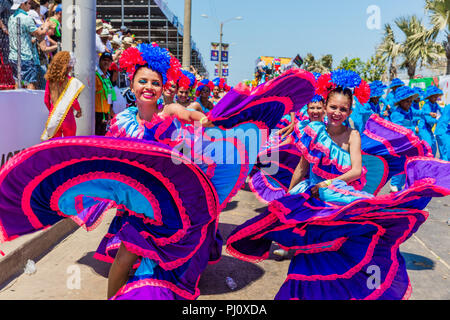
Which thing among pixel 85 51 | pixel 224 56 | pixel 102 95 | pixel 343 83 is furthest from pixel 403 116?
pixel 224 56

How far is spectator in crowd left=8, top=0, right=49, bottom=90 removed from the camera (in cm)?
650

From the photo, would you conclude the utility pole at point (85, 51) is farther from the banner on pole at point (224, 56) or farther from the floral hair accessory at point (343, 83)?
the banner on pole at point (224, 56)

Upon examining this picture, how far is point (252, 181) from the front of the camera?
5891mm

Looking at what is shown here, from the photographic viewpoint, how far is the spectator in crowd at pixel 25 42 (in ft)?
21.3

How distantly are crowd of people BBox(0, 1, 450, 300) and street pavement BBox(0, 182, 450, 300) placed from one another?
272 mm

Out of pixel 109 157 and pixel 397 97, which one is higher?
pixel 397 97

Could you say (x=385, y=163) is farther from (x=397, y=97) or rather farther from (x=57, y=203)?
(x=397, y=97)

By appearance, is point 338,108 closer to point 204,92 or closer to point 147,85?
point 147,85

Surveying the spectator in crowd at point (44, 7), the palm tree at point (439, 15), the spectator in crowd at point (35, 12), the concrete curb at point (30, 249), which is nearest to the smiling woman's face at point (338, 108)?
the concrete curb at point (30, 249)

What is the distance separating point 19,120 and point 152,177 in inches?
154

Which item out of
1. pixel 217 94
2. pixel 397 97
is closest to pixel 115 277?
pixel 397 97

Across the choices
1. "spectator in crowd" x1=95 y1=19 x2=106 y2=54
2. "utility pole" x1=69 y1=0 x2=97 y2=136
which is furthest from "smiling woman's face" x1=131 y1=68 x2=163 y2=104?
"spectator in crowd" x1=95 y1=19 x2=106 y2=54
